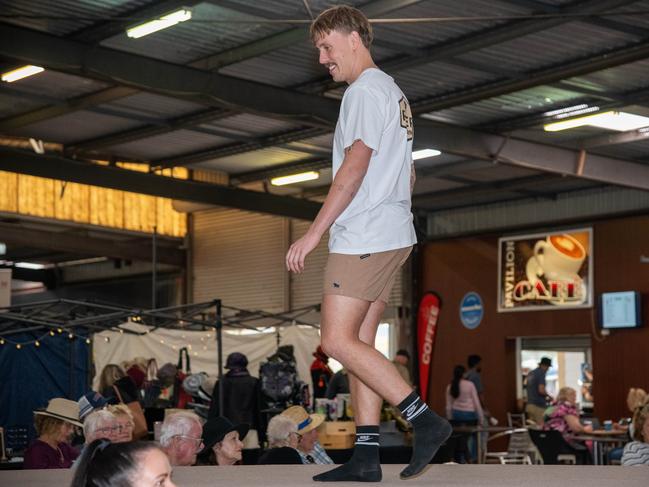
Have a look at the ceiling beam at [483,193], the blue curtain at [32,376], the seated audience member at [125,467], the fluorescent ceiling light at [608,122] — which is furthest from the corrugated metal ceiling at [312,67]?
the seated audience member at [125,467]

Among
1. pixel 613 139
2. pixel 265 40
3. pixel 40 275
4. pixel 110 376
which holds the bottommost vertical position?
pixel 110 376

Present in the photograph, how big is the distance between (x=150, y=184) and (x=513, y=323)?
620 cm

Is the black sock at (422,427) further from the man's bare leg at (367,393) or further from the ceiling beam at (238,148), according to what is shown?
the ceiling beam at (238,148)

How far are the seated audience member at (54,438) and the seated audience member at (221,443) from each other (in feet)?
3.07

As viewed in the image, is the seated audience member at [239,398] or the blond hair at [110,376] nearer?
the blond hair at [110,376]

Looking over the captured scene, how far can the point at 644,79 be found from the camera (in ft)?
38.6

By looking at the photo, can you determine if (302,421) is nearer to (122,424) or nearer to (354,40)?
(122,424)

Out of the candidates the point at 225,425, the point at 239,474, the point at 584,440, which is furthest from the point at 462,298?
the point at 239,474

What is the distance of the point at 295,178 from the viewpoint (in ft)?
56.5

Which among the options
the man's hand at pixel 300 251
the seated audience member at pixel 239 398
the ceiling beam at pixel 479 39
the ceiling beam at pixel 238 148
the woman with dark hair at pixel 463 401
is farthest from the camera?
the woman with dark hair at pixel 463 401

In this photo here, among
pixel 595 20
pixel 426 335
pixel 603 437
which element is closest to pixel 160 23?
pixel 595 20

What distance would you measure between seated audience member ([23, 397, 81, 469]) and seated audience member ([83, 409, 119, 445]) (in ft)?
1.19

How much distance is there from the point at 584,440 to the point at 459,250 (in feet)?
22.8

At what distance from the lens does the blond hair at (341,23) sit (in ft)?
12.1
